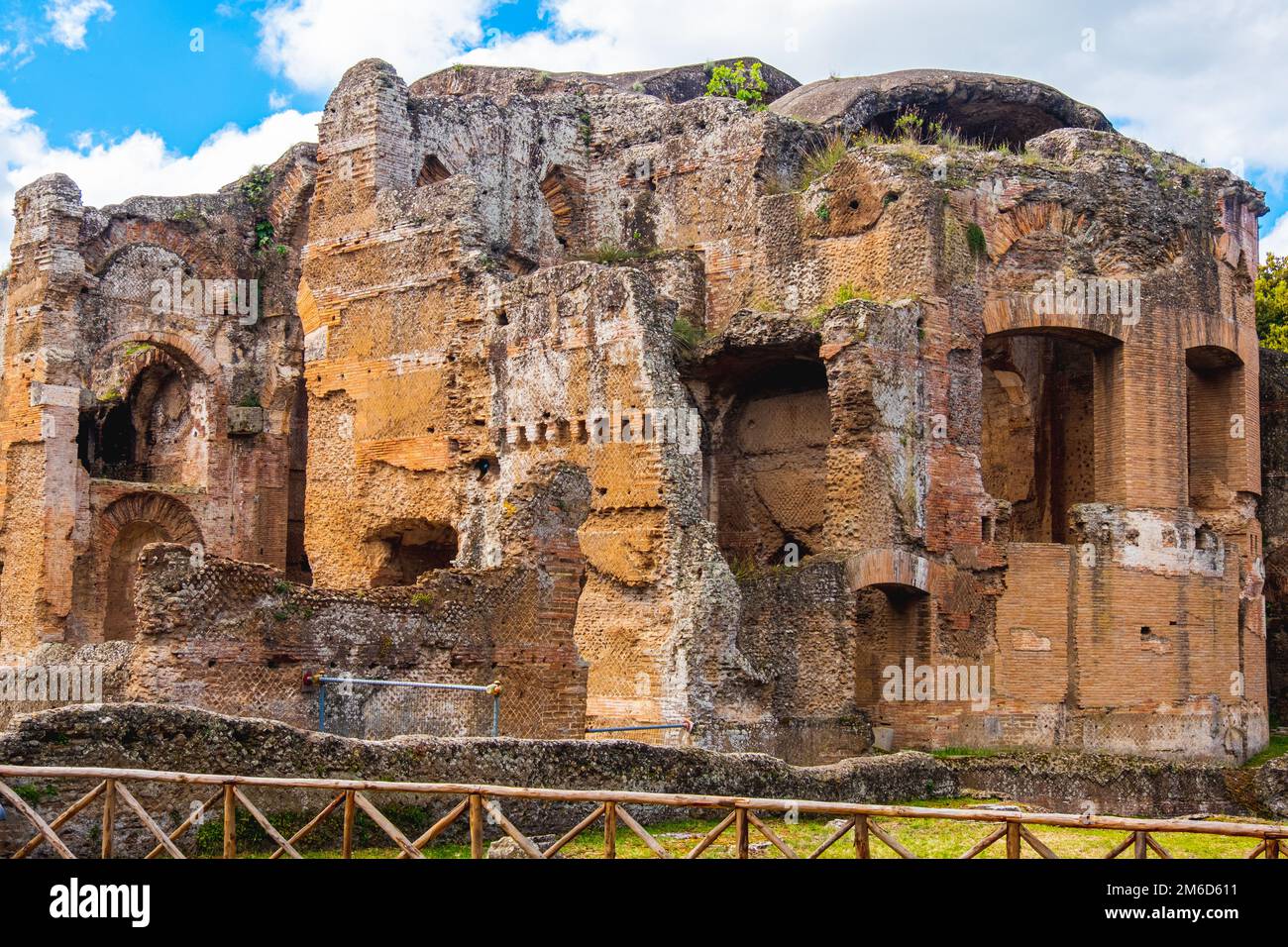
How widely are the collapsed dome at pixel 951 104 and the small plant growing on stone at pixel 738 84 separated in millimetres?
441

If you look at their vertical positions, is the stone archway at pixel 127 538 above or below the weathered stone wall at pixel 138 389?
below

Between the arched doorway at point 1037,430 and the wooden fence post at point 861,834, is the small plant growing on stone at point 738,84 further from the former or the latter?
the wooden fence post at point 861,834

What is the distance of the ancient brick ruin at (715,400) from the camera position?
60.6 feet

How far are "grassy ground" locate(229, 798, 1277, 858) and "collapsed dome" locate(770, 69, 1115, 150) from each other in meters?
13.5

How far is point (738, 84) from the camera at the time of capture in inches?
1074

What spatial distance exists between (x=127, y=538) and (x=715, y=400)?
8.15 meters

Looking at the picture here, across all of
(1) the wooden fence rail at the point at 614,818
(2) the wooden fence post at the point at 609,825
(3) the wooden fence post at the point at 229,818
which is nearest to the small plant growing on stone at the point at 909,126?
(1) the wooden fence rail at the point at 614,818

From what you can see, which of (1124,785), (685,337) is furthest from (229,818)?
(685,337)

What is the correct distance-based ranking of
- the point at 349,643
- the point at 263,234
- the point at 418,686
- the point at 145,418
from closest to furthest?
the point at 349,643
the point at 418,686
the point at 263,234
the point at 145,418

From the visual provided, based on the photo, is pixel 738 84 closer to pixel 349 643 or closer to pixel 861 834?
pixel 349 643

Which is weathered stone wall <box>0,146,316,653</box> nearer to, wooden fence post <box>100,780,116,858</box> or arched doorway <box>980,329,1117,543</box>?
arched doorway <box>980,329,1117,543</box>

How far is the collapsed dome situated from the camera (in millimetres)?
25094
